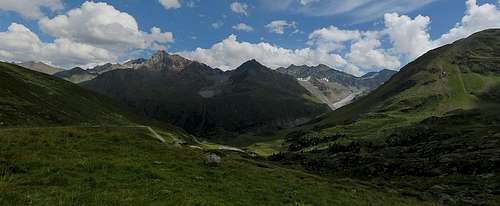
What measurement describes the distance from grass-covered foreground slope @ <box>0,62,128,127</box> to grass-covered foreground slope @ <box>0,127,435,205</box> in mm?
54061

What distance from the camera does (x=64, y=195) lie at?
22094mm

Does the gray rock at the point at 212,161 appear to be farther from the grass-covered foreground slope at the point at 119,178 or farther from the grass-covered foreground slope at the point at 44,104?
the grass-covered foreground slope at the point at 44,104

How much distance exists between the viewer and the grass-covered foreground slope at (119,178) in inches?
902

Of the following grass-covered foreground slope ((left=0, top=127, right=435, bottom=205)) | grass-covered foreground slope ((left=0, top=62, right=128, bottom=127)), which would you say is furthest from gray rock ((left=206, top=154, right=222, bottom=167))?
grass-covered foreground slope ((left=0, top=62, right=128, bottom=127))

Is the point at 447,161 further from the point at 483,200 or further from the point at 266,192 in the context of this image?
the point at 266,192

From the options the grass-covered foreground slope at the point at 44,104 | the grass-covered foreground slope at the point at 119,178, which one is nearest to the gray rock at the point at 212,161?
the grass-covered foreground slope at the point at 119,178

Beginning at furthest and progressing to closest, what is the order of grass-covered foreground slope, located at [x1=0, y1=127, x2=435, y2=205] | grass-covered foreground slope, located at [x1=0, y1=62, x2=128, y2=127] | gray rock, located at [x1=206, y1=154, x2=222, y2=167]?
grass-covered foreground slope, located at [x1=0, y1=62, x2=128, y2=127]
gray rock, located at [x1=206, y1=154, x2=222, y2=167]
grass-covered foreground slope, located at [x1=0, y1=127, x2=435, y2=205]

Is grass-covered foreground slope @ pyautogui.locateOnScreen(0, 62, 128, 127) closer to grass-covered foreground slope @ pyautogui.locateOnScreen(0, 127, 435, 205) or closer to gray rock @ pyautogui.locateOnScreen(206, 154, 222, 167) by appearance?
grass-covered foreground slope @ pyautogui.locateOnScreen(0, 127, 435, 205)

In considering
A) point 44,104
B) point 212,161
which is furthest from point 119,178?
point 44,104

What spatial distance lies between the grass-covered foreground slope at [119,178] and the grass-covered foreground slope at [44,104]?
177 ft

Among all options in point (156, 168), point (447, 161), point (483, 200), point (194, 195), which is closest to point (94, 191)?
point (194, 195)

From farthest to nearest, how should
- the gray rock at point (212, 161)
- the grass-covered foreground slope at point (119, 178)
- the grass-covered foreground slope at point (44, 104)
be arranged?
the grass-covered foreground slope at point (44, 104), the gray rock at point (212, 161), the grass-covered foreground slope at point (119, 178)

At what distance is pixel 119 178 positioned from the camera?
95.1ft

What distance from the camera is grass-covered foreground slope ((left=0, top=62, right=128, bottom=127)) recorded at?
10388cm
